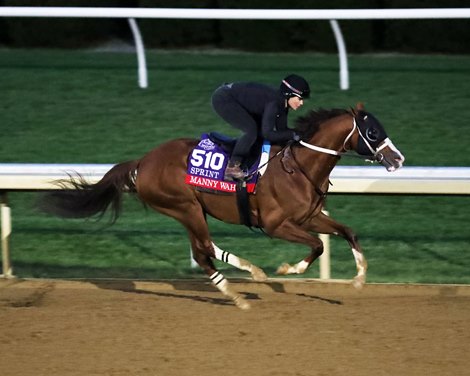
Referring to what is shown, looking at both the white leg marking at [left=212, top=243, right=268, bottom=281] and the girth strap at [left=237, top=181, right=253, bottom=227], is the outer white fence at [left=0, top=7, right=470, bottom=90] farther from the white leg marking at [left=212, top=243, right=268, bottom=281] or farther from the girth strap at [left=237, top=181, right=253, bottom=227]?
the white leg marking at [left=212, top=243, right=268, bottom=281]

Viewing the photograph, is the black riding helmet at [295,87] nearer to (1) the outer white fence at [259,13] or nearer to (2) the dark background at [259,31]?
(1) the outer white fence at [259,13]

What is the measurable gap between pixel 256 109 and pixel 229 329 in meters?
1.50

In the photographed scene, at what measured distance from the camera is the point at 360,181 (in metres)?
8.12

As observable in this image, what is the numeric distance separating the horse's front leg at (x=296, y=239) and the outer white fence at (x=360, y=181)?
0.55 metres

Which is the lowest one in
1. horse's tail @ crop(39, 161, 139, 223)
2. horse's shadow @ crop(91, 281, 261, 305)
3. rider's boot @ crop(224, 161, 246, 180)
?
horse's shadow @ crop(91, 281, 261, 305)

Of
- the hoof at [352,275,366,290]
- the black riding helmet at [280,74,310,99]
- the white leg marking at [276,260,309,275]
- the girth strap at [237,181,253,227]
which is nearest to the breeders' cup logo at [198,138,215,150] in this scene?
the girth strap at [237,181,253,227]

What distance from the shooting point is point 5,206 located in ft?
27.3

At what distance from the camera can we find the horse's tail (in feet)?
26.1

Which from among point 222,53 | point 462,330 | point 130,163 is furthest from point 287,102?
point 222,53

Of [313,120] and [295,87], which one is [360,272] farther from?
[295,87]

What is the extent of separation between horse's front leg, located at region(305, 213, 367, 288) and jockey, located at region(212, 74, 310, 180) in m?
0.54

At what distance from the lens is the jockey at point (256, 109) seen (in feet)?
24.3

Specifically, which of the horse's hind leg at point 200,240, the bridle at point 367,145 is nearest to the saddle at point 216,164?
the horse's hind leg at point 200,240

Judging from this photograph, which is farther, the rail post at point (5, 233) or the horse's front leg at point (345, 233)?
the rail post at point (5, 233)
